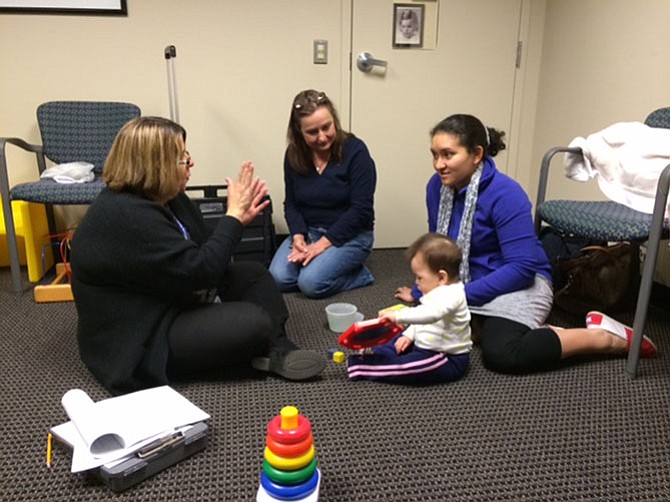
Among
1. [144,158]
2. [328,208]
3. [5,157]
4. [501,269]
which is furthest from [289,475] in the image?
[5,157]

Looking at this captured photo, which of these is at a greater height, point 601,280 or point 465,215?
point 465,215

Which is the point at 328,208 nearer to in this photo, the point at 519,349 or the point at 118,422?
the point at 519,349

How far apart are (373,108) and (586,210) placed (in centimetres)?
145

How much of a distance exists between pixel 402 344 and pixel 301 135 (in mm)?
1117

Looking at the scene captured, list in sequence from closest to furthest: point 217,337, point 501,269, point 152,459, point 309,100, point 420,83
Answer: point 152,459
point 217,337
point 501,269
point 309,100
point 420,83

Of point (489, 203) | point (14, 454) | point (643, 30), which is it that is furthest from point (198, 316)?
point (643, 30)

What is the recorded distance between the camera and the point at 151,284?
4.93 feet

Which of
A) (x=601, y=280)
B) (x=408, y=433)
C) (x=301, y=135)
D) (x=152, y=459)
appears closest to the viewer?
(x=152, y=459)

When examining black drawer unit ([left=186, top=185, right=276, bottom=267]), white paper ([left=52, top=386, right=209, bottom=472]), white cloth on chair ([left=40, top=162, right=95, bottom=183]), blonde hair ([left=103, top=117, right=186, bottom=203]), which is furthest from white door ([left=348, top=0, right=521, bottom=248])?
white paper ([left=52, top=386, right=209, bottom=472])

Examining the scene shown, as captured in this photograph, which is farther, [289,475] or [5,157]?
[5,157]

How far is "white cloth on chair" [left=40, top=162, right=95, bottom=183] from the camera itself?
7.96 ft

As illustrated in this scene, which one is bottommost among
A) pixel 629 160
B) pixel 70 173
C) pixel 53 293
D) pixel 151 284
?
pixel 53 293

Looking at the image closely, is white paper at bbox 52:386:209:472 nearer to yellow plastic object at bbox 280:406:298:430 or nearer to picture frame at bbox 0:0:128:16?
yellow plastic object at bbox 280:406:298:430

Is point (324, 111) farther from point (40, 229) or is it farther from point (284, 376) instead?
point (40, 229)
